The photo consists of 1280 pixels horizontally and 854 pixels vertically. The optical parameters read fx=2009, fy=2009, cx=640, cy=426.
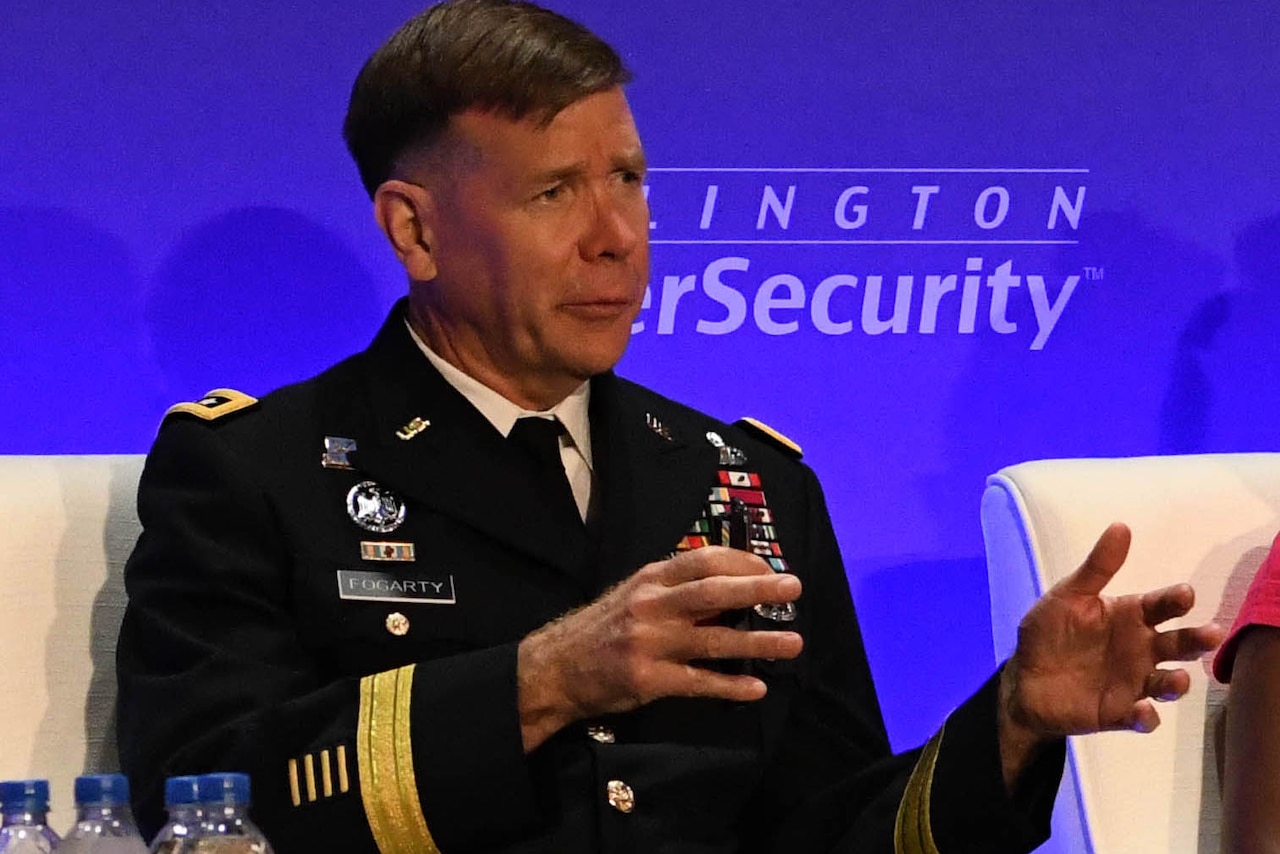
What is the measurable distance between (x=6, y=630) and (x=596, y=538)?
21.7 inches

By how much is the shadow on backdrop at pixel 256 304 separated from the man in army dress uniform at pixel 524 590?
48 cm

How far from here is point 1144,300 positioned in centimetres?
265

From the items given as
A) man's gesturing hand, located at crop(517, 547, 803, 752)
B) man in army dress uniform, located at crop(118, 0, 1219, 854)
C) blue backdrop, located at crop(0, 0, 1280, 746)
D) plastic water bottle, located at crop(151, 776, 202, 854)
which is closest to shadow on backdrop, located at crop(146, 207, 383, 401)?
blue backdrop, located at crop(0, 0, 1280, 746)

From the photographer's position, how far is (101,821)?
134 centimetres

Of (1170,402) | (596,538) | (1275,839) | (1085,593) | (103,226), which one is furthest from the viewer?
(1170,402)

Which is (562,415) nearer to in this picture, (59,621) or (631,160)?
(631,160)

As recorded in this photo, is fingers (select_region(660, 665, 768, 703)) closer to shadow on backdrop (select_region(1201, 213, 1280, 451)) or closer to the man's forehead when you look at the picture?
the man's forehead

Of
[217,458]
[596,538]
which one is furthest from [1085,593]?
[217,458]

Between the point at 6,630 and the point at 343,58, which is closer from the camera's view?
the point at 6,630

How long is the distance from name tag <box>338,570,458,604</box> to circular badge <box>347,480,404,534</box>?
5cm

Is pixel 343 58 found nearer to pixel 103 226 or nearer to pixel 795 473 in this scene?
pixel 103 226

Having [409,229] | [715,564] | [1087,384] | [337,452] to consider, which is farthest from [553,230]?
[1087,384]

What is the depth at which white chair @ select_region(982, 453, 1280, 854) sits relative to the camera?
2033 millimetres

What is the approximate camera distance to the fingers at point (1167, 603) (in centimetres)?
151
